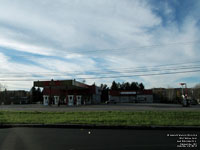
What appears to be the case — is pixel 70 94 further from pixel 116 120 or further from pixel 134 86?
pixel 134 86

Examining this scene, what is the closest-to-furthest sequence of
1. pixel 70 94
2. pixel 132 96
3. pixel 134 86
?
1. pixel 70 94
2. pixel 132 96
3. pixel 134 86

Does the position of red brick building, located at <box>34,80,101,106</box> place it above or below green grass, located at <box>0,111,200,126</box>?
above

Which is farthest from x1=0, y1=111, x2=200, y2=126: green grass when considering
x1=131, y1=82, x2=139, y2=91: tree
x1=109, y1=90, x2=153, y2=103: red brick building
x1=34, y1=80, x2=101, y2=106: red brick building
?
x1=131, y1=82, x2=139, y2=91: tree

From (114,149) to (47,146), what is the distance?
2.32 meters

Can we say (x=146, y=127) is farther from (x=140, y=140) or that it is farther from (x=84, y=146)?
(x=84, y=146)

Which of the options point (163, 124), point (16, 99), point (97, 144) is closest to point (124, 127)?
point (163, 124)

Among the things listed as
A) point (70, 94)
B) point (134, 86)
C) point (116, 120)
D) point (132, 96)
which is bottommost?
point (116, 120)

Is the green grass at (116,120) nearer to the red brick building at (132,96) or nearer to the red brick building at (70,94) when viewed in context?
the red brick building at (70,94)

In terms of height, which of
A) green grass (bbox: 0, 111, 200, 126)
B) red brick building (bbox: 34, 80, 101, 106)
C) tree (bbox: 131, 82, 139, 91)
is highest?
tree (bbox: 131, 82, 139, 91)

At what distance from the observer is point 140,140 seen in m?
7.34

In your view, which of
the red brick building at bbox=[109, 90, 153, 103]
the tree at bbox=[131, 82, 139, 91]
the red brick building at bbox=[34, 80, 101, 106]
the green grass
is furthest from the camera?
the tree at bbox=[131, 82, 139, 91]

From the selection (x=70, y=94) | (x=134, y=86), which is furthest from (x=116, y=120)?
(x=134, y=86)

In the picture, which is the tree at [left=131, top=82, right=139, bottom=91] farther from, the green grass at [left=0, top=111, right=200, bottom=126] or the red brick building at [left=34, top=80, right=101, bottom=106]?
the green grass at [left=0, top=111, right=200, bottom=126]

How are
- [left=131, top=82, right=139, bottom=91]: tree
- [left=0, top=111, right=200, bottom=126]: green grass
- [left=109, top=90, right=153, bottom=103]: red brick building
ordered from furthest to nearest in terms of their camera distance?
1. [left=131, top=82, right=139, bottom=91]: tree
2. [left=109, top=90, right=153, bottom=103]: red brick building
3. [left=0, top=111, right=200, bottom=126]: green grass
